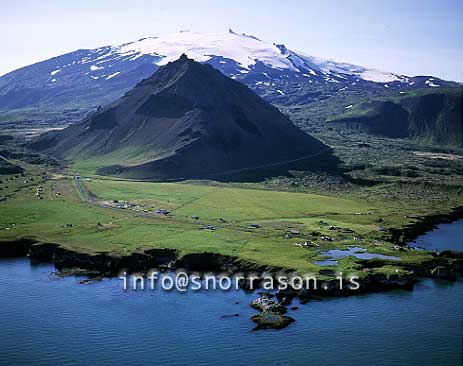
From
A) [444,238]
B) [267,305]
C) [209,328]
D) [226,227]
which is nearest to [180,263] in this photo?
[267,305]

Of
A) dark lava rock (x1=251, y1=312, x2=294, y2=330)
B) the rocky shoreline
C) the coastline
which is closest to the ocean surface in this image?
dark lava rock (x1=251, y1=312, x2=294, y2=330)

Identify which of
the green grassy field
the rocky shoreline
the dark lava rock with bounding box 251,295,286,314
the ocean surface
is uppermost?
the green grassy field

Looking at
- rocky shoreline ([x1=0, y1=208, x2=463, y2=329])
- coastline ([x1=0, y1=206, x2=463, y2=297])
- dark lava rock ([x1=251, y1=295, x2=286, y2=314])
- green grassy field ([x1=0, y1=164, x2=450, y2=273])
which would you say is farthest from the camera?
green grassy field ([x1=0, y1=164, x2=450, y2=273])

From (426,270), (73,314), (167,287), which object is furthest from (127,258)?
(426,270)

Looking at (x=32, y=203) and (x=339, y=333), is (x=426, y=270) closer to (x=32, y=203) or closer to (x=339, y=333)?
(x=339, y=333)

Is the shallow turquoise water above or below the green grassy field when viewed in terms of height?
below

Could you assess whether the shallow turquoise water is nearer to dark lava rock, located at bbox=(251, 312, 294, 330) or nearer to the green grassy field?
the green grassy field

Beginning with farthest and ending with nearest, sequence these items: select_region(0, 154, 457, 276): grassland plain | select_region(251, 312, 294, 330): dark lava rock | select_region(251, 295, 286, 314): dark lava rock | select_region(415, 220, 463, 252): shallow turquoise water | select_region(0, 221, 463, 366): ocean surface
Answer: select_region(415, 220, 463, 252): shallow turquoise water < select_region(0, 154, 457, 276): grassland plain < select_region(251, 295, 286, 314): dark lava rock < select_region(251, 312, 294, 330): dark lava rock < select_region(0, 221, 463, 366): ocean surface
